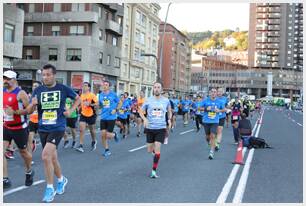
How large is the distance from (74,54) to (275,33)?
119275mm

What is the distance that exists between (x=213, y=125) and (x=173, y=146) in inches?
95.2

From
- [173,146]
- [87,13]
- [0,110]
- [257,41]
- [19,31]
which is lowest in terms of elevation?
[173,146]

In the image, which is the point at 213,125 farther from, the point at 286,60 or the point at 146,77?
the point at 286,60

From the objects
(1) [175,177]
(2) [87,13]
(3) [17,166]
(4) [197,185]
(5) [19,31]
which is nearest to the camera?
(4) [197,185]

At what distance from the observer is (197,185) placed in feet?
24.7

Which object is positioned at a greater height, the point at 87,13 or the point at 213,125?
the point at 87,13

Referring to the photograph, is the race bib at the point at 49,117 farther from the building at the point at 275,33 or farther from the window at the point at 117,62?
the building at the point at 275,33

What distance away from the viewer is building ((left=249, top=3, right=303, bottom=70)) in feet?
497

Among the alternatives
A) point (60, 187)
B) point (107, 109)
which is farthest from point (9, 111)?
point (107, 109)

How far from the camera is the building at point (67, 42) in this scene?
4434 cm

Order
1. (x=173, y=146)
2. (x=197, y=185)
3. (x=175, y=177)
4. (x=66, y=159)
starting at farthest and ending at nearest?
(x=173, y=146) → (x=66, y=159) → (x=175, y=177) → (x=197, y=185)

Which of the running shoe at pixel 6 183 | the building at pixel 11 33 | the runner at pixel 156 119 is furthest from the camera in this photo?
the building at pixel 11 33

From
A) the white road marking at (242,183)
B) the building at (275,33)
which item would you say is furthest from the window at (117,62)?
the building at (275,33)

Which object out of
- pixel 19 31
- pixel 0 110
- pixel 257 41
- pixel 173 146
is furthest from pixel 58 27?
pixel 257 41
